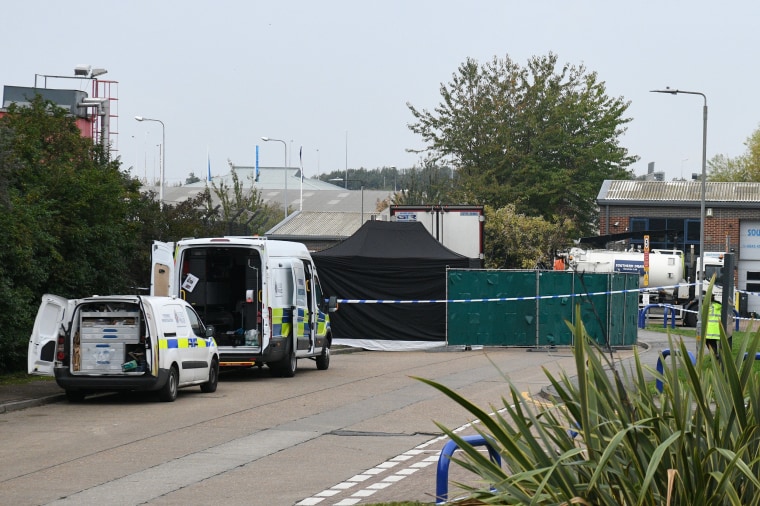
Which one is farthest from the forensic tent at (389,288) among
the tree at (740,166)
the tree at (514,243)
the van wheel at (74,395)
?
the tree at (740,166)

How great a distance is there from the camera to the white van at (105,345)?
18359mm

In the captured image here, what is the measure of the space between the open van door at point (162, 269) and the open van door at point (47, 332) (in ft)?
12.8

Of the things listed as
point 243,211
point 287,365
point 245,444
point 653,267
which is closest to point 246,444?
point 245,444

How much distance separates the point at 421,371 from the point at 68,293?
7210 millimetres

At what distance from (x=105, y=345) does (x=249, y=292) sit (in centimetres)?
493

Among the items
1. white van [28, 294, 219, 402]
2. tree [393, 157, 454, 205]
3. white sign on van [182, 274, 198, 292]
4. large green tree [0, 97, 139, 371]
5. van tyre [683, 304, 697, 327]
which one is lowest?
van tyre [683, 304, 697, 327]

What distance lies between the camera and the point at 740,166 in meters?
103

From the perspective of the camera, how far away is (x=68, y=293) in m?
23.9

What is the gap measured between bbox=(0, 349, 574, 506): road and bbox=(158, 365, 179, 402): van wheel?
0.71 feet

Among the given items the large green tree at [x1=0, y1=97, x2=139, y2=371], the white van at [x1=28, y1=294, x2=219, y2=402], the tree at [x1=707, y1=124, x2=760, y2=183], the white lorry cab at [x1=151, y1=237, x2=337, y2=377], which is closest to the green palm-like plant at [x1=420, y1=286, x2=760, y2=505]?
the white van at [x1=28, y1=294, x2=219, y2=402]

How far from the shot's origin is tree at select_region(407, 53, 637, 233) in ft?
221

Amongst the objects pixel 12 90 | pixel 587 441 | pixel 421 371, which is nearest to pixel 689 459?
pixel 587 441

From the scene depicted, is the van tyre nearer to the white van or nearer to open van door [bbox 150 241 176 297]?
open van door [bbox 150 241 176 297]

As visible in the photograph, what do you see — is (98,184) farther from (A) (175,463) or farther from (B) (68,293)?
(A) (175,463)
